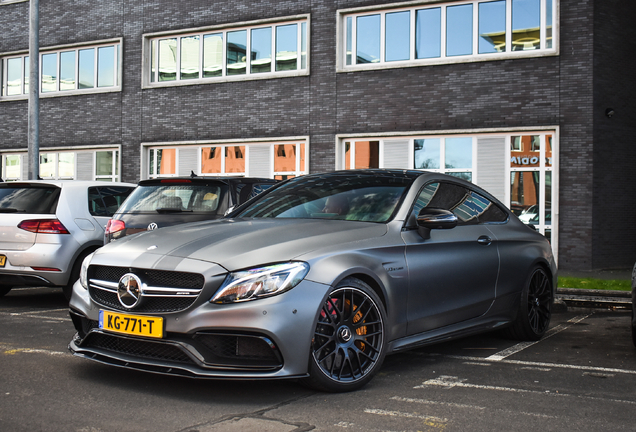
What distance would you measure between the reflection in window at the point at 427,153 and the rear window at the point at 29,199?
9566 mm

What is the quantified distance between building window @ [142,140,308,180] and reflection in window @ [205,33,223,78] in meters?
1.94

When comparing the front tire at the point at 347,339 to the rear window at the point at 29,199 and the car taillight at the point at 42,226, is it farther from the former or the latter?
the rear window at the point at 29,199

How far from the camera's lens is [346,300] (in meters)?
4.63

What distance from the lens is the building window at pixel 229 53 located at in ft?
59.9

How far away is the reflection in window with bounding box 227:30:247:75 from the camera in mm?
18875

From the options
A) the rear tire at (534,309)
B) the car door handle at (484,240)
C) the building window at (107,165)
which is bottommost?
the rear tire at (534,309)

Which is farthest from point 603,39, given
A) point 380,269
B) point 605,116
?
point 380,269

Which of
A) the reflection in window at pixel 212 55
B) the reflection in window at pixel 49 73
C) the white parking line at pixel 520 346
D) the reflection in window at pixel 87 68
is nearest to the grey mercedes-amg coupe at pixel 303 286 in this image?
the white parking line at pixel 520 346

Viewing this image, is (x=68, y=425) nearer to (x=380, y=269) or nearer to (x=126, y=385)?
(x=126, y=385)

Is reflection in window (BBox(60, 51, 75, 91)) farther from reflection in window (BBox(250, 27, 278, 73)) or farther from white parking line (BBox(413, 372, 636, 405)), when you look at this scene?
white parking line (BBox(413, 372, 636, 405))

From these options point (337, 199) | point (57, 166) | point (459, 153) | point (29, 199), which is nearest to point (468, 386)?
point (337, 199)

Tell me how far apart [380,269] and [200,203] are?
3.71 metres

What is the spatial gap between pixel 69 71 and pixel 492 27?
12.4 meters

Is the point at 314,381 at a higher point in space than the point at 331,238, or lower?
lower
